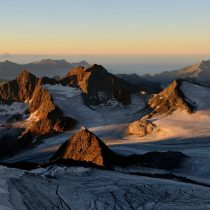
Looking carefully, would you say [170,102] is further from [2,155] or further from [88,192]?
[88,192]

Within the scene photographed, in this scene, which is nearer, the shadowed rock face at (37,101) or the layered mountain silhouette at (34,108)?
the shadowed rock face at (37,101)

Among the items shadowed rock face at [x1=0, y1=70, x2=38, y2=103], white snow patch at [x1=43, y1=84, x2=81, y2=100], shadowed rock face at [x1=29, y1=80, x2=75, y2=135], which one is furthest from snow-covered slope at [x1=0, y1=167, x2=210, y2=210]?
shadowed rock face at [x1=0, y1=70, x2=38, y2=103]

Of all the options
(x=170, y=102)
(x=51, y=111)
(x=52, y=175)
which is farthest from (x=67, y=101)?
(x=52, y=175)

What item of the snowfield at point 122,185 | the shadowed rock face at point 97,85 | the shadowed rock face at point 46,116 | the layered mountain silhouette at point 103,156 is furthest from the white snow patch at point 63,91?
the layered mountain silhouette at point 103,156

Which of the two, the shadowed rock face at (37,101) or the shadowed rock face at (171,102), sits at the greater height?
the shadowed rock face at (171,102)

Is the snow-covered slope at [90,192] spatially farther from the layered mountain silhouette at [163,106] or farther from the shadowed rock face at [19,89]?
the shadowed rock face at [19,89]

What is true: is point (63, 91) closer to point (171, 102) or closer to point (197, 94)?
point (171, 102)

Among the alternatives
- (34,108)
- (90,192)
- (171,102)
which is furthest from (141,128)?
(90,192)
